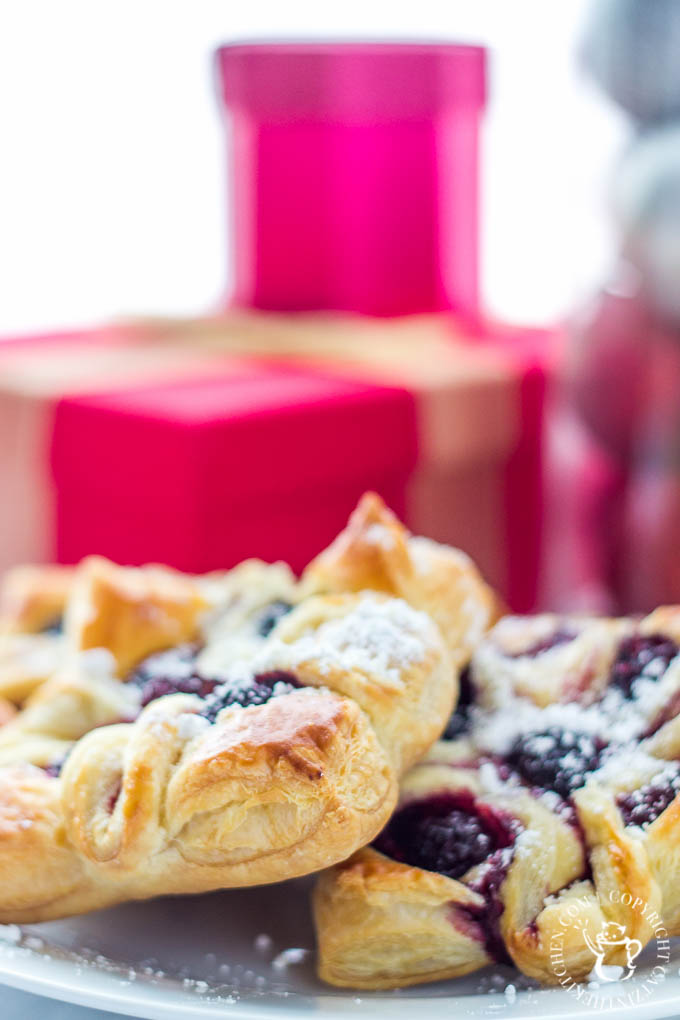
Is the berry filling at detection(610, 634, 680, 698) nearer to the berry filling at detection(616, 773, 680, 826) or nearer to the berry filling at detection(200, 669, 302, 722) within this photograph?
the berry filling at detection(616, 773, 680, 826)

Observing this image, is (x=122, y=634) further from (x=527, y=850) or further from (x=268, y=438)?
(x=268, y=438)

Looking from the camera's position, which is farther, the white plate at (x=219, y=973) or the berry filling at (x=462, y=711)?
the berry filling at (x=462, y=711)

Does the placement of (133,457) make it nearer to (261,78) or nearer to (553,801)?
(261,78)

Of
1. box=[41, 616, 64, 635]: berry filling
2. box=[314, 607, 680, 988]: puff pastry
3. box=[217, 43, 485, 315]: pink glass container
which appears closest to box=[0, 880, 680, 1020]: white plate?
box=[314, 607, 680, 988]: puff pastry

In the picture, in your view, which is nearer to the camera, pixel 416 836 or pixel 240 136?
pixel 416 836

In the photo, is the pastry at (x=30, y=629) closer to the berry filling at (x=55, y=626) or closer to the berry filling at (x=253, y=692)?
the berry filling at (x=55, y=626)

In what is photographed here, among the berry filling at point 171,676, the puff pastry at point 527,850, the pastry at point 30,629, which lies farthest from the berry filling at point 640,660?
the pastry at point 30,629

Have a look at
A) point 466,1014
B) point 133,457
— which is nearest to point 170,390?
point 133,457
